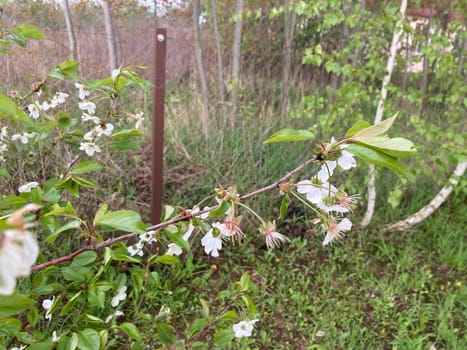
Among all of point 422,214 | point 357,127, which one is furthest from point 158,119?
point 422,214

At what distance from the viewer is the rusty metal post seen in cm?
200

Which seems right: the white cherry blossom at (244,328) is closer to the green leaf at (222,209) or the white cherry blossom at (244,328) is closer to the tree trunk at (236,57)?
the green leaf at (222,209)

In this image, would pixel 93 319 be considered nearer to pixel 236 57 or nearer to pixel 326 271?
pixel 326 271

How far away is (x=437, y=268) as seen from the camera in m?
2.60

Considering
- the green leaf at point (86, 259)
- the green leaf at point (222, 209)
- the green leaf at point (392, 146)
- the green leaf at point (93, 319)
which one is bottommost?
the green leaf at point (93, 319)

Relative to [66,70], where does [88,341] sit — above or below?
below

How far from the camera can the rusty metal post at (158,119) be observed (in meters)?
2.00

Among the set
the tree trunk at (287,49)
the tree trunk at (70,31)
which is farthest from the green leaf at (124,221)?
the tree trunk at (287,49)

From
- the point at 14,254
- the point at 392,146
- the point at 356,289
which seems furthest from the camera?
the point at 356,289

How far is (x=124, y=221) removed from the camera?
704mm

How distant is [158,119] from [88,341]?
4.54 ft

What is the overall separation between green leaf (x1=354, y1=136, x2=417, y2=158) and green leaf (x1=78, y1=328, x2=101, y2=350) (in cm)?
69

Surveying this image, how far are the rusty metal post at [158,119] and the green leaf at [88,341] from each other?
1319 millimetres

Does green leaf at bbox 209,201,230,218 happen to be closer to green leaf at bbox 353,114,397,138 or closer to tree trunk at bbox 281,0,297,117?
green leaf at bbox 353,114,397,138
